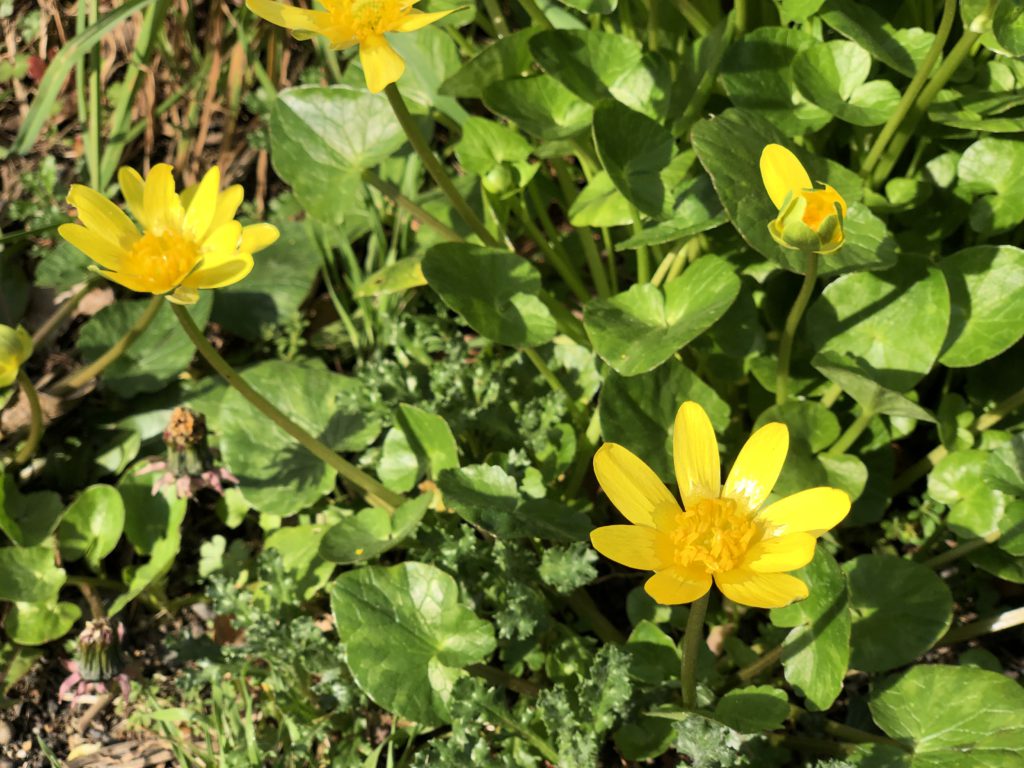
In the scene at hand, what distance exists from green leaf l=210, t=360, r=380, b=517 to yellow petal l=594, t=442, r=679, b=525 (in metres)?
0.84

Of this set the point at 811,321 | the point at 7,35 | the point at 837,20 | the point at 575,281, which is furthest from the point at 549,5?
the point at 7,35

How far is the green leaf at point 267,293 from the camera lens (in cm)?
261

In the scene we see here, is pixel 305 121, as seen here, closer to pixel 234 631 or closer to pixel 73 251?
pixel 73 251

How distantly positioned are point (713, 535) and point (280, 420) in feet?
2.51

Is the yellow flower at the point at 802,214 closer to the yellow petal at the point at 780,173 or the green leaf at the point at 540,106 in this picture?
the yellow petal at the point at 780,173

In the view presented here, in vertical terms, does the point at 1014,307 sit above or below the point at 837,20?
below

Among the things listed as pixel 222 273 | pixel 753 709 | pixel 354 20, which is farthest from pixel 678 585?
pixel 354 20

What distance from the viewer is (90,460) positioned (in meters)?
2.43

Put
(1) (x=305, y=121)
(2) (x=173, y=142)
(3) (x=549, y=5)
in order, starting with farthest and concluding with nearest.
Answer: (2) (x=173, y=142), (3) (x=549, y=5), (1) (x=305, y=121)

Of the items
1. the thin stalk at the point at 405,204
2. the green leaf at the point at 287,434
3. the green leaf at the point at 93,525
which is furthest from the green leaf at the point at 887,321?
the green leaf at the point at 93,525

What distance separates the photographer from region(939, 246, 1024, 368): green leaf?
72.0 inches

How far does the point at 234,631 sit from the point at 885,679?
52.9 inches

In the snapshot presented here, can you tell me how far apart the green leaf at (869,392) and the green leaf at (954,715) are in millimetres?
428

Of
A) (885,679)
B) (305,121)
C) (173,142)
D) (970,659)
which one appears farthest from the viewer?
(173,142)
